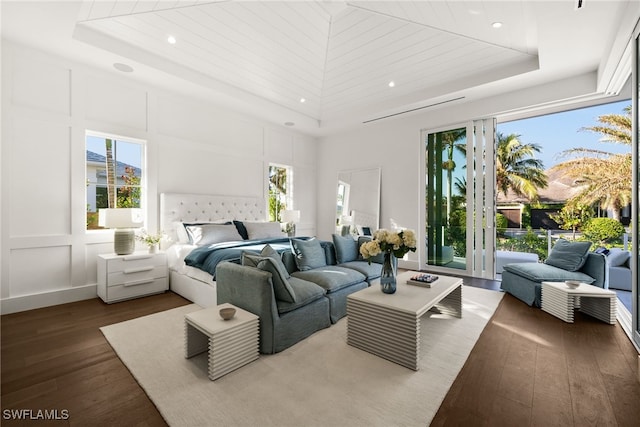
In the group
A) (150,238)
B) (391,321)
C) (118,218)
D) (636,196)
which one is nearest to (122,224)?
(118,218)

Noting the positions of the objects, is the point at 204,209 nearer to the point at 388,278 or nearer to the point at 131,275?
the point at 131,275

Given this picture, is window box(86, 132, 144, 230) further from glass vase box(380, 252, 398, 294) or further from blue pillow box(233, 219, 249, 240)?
glass vase box(380, 252, 398, 294)

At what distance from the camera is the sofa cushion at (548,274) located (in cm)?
334

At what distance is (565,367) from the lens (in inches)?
82.5

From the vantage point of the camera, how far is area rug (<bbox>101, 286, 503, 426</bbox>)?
1593 millimetres

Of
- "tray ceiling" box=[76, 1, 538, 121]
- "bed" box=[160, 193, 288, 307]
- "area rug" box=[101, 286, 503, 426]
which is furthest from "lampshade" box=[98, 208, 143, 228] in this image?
"tray ceiling" box=[76, 1, 538, 121]

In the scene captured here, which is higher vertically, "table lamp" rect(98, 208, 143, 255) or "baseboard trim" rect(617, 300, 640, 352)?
"table lamp" rect(98, 208, 143, 255)

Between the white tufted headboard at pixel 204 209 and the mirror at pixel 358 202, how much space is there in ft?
5.96

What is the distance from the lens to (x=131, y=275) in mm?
3664

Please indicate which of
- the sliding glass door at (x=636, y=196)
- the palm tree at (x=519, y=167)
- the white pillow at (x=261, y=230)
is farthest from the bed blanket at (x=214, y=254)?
the palm tree at (x=519, y=167)

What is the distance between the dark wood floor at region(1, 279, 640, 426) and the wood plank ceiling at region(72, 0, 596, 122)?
128 inches

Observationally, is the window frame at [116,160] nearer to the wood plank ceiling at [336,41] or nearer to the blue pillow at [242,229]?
the wood plank ceiling at [336,41]

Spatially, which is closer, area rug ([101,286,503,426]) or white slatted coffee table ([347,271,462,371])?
area rug ([101,286,503,426])

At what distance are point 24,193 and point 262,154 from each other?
11.7 feet
